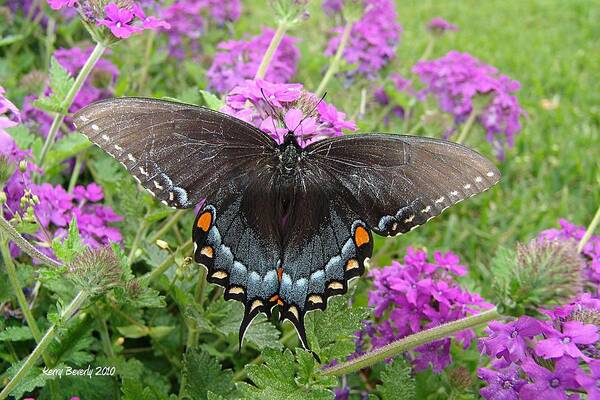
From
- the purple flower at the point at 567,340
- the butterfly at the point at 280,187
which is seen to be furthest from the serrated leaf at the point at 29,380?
the purple flower at the point at 567,340

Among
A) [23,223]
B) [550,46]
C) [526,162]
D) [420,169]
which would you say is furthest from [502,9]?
[23,223]

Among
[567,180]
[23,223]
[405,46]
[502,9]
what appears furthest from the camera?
[502,9]

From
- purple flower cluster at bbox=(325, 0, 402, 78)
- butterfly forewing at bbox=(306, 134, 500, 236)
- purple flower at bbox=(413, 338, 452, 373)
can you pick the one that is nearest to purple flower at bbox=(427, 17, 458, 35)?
purple flower cluster at bbox=(325, 0, 402, 78)

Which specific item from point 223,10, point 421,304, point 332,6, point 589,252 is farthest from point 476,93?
point 223,10

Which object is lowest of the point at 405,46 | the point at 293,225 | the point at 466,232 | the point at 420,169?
the point at 466,232

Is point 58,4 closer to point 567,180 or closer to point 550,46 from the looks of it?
point 567,180

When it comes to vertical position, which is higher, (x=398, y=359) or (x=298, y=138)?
(x=298, y=138)
